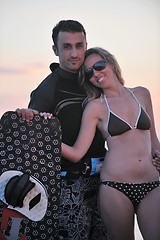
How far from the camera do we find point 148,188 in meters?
3.37

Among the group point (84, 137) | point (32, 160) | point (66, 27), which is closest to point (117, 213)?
point (84, 137)

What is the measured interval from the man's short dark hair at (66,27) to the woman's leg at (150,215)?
4.64 feet

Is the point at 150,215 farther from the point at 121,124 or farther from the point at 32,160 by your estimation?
the point at 32,160

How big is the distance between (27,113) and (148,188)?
1033 millimetres

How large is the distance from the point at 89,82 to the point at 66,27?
487 mm

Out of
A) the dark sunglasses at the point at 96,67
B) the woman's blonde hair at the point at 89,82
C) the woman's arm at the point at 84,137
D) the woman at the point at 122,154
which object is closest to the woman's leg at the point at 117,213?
the woman at the point at 122,154

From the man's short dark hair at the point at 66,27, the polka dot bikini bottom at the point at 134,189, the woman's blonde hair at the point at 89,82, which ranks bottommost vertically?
the polka dot bikini bottom at the point at 134,189

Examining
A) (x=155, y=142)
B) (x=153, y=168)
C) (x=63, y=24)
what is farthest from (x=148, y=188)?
(x=63, y=24)

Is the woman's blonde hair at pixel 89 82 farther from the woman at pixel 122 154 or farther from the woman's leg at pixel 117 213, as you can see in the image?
the woman's leg at pixel 117 213

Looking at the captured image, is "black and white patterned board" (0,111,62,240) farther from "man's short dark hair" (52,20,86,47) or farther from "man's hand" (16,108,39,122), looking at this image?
"man's short dark hair" (52,20,86,47)

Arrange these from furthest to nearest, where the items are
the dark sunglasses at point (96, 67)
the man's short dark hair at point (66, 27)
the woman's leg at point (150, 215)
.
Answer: the man's short dark hair at point (66, 27) < the dark sunglasses at point (96, 67) < the woman's leg at point (150, 215)

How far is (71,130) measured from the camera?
12.0 feet

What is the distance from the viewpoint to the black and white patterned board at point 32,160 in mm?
3453

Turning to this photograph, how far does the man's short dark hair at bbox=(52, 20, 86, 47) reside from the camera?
12.3ft
